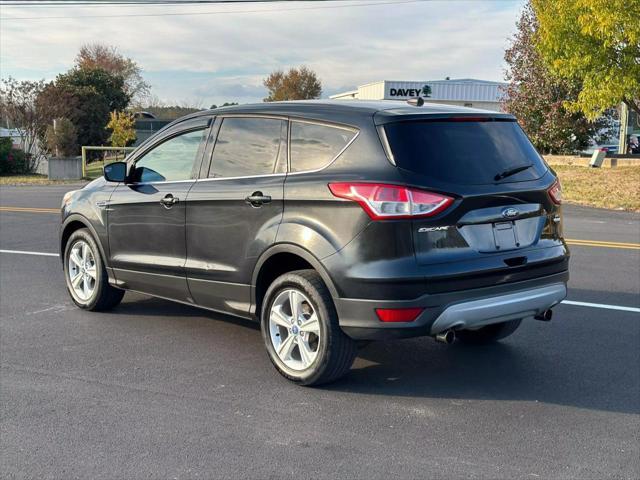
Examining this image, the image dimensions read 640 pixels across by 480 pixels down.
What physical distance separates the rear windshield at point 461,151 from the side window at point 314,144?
1.20ft

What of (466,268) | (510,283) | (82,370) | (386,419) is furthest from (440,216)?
(82,370)

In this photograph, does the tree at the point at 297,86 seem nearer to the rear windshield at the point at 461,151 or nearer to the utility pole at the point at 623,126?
the utility pole at the point at 623,126

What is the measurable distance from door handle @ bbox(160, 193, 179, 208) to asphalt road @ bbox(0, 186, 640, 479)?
45.1 inches

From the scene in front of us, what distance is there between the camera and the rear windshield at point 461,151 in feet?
15.0

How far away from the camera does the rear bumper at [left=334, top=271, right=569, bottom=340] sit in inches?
175

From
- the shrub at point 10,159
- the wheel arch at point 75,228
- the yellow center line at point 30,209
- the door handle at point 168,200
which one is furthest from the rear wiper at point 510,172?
the shrub at point 10,159

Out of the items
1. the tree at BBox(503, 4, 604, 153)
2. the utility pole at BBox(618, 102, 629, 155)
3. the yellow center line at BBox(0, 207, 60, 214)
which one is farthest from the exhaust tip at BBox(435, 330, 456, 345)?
the utility pole at BBox(618, 102, 629, 155)

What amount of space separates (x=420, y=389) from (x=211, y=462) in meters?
1.71

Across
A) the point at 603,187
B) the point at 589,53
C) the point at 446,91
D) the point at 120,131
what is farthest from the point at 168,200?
the point at 446,91

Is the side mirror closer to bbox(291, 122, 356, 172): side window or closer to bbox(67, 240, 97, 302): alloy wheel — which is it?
bbox(67, 240, 97, 302): alloy wheel

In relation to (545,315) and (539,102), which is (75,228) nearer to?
(545,315)

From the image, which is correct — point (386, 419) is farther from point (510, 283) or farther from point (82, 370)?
point (82, 370)

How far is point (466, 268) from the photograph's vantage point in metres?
4.52

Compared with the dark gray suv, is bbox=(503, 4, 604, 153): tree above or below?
above
